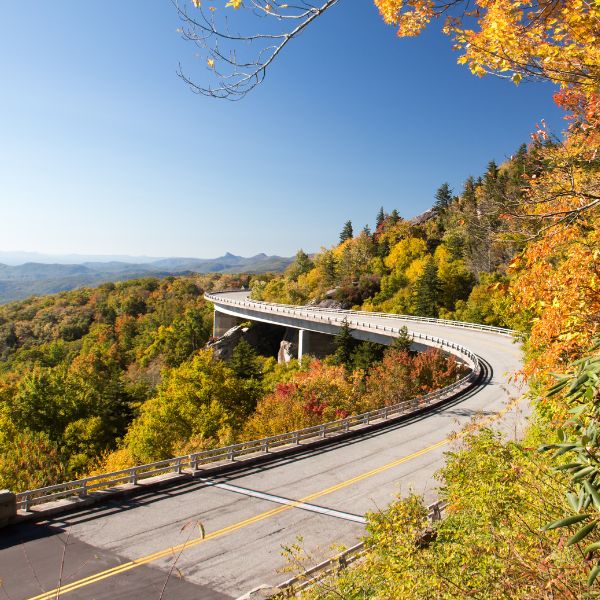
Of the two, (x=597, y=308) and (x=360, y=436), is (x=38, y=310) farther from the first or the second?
(x=597, y=308)

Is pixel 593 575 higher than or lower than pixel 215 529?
higher

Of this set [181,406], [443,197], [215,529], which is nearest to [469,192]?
[443,197]

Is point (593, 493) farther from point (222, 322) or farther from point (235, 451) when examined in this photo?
point (222, 322)


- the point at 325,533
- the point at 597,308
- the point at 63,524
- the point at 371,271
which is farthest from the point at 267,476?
the point at 371,271

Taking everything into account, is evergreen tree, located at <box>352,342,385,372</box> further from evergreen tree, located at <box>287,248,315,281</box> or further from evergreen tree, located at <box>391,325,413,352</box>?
evergreen tree, located at <box>287,248,315,281</box>

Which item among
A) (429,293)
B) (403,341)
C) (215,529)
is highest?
(429,293)

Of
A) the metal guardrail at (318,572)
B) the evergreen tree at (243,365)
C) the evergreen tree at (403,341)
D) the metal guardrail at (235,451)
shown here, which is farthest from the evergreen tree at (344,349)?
the metal guardrail at (318,572)

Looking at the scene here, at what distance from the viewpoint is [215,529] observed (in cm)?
1254

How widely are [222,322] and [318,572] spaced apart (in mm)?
81077

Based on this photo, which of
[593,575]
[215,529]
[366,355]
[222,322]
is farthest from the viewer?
[222,322]

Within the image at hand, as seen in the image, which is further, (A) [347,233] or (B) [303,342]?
(A) [347,233]

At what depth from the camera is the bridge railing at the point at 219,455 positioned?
13.9 metres

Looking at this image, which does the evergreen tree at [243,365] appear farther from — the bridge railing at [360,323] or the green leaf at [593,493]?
the green leaf at [593,493]

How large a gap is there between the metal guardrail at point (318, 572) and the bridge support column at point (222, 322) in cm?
7779
